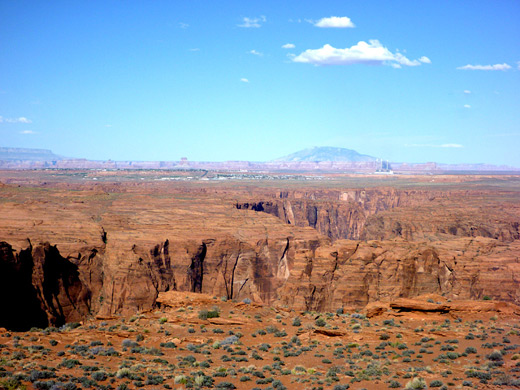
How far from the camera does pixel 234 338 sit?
26172mm

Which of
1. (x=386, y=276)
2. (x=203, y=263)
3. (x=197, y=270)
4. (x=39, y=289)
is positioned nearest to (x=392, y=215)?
(x=203, y=263)

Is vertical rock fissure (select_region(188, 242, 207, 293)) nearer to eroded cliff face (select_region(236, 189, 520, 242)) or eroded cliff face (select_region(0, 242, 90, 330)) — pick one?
eroded cliff face (select_region(0, 242, 90, 330))

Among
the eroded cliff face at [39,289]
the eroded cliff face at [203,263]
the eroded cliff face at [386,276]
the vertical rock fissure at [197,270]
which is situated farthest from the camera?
the vertical rock fissure at [197,270]

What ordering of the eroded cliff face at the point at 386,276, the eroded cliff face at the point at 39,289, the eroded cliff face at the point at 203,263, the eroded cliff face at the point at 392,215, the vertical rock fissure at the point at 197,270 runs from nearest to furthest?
the eroded cliff face at the point at 39,289, the eroded cliff face at the point at 386,276, the eroded cliff face at the point at 203,263, the vertical rock fissure at the point at 197,270, the eroded cliff face at the point at 392,215

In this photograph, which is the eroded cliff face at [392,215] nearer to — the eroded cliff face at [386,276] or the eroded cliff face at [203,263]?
the eroded cliff face at [203,263]

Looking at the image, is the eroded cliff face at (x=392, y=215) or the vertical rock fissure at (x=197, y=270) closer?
the vertical rock fissure at (x=197, y=270)

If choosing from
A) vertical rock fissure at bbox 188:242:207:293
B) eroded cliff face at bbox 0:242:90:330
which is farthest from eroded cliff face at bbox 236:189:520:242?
eroded cliff face at bbox 0:242:90:330

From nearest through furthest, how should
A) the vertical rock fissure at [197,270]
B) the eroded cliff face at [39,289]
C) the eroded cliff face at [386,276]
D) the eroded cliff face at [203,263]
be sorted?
1. the eroded cliff face at [39,289]
2. the eroded cliff face at [386,276]
3. the eroded cliff face at [203,263]
4. the vertical rock fissure at [197,270]

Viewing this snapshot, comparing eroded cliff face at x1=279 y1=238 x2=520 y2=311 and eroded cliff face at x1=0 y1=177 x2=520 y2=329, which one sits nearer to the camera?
eroded cliff face at x1=279 y1=238 x2=520 y2=311

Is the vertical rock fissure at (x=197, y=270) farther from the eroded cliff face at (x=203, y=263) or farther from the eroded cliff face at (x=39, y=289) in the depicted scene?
the eroded cliff face at (x=39, y=289)

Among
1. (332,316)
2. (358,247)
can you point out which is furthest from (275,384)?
(358,247)

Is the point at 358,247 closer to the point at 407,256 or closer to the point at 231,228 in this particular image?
the point at 407,256

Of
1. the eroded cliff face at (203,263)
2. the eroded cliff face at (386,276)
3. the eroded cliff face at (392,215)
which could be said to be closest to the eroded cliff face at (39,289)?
the eroded cliff face at (203,263)

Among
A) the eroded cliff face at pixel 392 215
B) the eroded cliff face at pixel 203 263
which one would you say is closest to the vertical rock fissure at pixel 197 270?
the eroded cliff face at pixel 203 263
